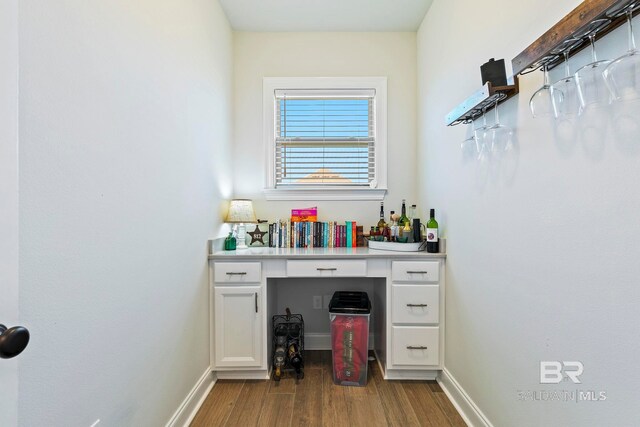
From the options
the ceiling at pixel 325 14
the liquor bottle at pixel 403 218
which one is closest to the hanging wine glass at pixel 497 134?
A: the liquor bottle at pixel 403 218

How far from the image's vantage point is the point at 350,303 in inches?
90.2

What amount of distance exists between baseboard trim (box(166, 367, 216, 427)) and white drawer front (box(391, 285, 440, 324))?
4.31 feet

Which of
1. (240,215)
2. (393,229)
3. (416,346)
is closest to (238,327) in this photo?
(240,215)

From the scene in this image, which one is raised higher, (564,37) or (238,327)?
(564,37)

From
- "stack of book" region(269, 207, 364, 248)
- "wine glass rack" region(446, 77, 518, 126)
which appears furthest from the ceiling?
"stack of book" region(269, 207, 364, 248)

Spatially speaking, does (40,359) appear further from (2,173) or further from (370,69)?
(370,69)

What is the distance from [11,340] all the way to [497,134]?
Answer: 5.84 ft

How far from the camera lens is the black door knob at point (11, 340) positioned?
0.53m

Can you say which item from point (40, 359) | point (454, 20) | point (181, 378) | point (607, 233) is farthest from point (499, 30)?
point (181, 378)

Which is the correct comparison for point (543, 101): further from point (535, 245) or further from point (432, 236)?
point (432, 236)

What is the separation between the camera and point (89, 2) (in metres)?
1.01

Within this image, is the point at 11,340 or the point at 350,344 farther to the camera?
the point at 350,344

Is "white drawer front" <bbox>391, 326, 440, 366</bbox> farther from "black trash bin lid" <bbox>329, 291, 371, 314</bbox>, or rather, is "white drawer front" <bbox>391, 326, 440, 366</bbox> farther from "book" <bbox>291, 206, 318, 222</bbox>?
"book" <bbox>291, 206, 318, 222</bbox>

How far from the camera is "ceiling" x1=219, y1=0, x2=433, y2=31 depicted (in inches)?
93.5
